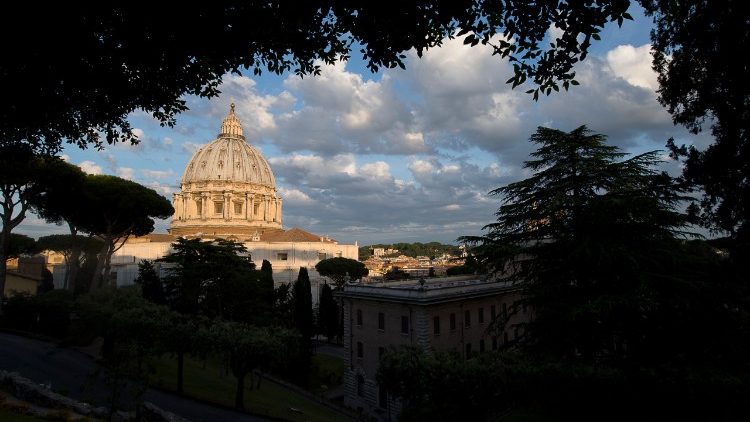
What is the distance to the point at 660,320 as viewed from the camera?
12008mm

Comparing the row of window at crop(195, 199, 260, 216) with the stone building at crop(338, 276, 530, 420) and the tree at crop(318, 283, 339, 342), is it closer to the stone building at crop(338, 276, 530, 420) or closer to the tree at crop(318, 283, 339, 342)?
the tree at crop(318, 283, 339, 342)

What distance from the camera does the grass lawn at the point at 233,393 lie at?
19.0 metres

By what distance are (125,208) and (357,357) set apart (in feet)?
71.4

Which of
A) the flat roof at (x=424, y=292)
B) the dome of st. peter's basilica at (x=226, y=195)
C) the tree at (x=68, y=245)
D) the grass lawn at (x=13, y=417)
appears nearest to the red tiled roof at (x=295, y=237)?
the dome of st. peter's basilica at (x=226, y=195)

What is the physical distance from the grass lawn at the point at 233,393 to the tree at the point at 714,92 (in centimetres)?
1477

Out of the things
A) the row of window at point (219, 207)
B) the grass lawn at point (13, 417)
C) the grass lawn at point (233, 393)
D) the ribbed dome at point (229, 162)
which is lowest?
the grass lawn at point (233, 393)

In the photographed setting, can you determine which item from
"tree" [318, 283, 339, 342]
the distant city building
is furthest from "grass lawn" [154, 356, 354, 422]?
the distant city building

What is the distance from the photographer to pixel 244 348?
18.2m

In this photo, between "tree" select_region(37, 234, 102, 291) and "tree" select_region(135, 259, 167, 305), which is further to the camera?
"tree" select_region(37, 234, 102, 291)

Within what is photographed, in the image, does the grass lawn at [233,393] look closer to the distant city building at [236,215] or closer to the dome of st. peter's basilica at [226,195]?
the distant city building at [236,215]

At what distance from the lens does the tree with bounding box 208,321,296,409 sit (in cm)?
1814

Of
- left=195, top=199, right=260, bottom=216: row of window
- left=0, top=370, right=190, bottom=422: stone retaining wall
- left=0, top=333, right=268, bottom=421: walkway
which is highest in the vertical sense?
left=195, top=199, right=260, bottom=216: row of window

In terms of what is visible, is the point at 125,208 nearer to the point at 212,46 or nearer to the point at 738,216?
the point at 212,46

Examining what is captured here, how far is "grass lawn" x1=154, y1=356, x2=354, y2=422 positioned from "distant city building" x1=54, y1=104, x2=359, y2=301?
35.7 metres
